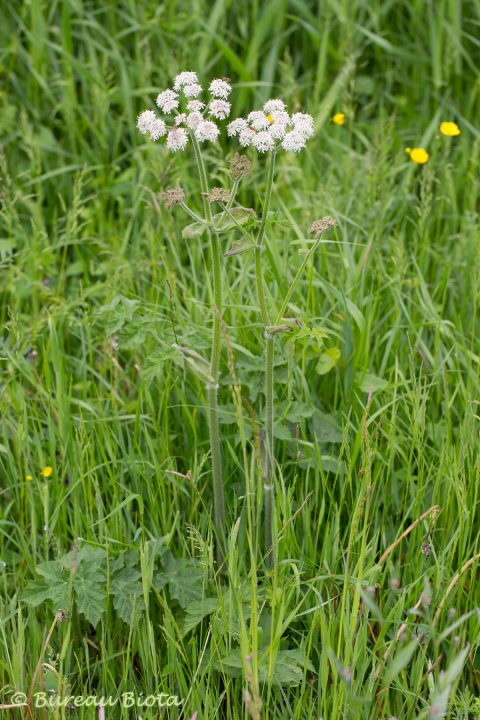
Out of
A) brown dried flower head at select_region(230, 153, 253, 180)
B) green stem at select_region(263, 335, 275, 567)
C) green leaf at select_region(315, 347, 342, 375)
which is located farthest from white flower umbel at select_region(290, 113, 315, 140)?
green leaf at select_region(315, 347, 342, 375)

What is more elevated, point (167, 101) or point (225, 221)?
point (167, 101)

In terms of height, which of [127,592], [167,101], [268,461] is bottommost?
[127,592]

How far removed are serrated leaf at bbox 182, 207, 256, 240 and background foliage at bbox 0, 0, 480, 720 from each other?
0.33m

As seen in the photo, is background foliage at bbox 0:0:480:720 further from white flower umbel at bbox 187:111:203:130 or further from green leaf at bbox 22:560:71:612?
white flower umbel at bbox 187:111:203:130

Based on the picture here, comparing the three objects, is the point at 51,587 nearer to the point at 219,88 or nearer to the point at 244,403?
the point at 244,403

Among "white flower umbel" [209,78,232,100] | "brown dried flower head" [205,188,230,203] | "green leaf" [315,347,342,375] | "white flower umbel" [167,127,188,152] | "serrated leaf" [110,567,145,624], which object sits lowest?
"serrated leaf" [110,567,145,624]

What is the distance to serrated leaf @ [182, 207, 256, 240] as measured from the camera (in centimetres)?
172

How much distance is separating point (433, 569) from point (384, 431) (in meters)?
0.38

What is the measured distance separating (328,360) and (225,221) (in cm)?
65

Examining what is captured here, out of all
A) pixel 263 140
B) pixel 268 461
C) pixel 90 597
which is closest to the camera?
pixel 263 140

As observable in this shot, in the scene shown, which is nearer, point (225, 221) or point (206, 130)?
point (206, 130)

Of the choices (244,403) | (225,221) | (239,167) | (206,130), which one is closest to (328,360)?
(244,403)

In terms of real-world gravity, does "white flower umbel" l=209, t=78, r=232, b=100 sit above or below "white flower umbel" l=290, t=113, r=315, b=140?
above

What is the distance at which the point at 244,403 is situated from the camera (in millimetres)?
2000
